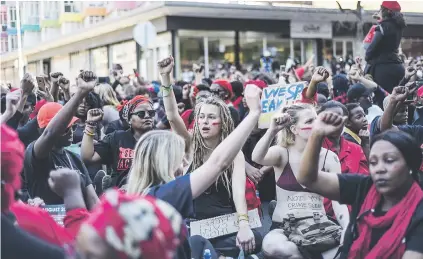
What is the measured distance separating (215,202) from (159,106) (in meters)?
5.44

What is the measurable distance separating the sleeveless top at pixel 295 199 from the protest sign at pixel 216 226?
36cm

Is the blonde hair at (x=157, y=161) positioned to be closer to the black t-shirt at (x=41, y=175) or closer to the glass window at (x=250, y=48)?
the black t-shirt at (x=41, y=175)

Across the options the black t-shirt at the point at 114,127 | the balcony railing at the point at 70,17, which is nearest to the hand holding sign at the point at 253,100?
the black t-shirt at the point at 114,127

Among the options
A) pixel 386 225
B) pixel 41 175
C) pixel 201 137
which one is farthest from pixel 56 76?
pixel 386 225

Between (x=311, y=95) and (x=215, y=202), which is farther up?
(x=311, y=95)

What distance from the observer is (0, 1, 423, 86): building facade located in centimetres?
2486

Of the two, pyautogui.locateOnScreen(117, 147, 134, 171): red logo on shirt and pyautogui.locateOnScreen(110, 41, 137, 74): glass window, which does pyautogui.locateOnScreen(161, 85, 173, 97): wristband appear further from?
pyautogui.locateOnScreen(110, 41, 137, 74): glass window

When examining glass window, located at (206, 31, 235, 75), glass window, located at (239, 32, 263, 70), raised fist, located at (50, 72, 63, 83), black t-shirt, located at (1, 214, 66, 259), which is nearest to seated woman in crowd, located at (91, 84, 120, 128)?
raised fist, located at (50, 72, 63, 83)

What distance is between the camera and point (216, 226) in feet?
18.3

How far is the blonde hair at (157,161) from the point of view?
3930mm

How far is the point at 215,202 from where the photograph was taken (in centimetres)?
566

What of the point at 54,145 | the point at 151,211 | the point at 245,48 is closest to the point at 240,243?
the point at 54,145

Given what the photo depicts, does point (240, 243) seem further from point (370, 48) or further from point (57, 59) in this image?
point (57, 59)

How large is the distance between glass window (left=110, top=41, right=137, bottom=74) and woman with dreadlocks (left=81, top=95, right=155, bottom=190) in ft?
70.9
